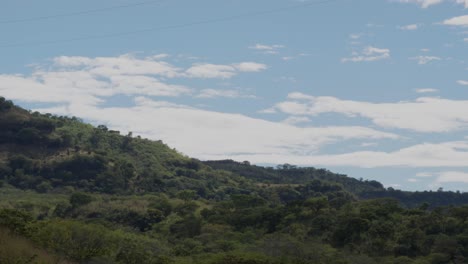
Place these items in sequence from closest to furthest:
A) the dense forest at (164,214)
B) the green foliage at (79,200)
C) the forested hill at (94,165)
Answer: the dense forest at (164,214), the green foliage at (79,200), the forested hill at (94,165)

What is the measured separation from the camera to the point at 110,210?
333 feet

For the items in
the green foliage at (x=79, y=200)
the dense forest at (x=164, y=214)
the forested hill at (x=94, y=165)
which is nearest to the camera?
the dense forest at (x=164, y=214)

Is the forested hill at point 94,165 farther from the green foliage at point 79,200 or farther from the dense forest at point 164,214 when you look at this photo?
the green foliage at point 79,200

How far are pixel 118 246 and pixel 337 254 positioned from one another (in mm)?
19218

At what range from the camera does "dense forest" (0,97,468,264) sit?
46.0 m

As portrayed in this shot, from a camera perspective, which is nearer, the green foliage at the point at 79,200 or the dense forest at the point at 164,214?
the dense forest at the point at 164,214

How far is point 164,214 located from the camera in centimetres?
10038

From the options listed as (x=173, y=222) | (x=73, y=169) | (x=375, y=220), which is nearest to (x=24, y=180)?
(x=73, y=169)

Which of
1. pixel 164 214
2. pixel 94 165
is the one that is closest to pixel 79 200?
pixel 164 214

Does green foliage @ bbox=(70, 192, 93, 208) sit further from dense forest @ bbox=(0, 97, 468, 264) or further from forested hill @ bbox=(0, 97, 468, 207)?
forested hill @ bbox=(0, 97, 468, 207)

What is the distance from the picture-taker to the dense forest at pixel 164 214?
45969 millimetres

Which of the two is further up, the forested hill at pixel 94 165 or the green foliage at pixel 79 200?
the forested hill at pixel 94 165

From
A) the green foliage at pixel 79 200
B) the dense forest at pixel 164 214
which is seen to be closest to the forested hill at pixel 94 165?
the dense forest at pixel 164 214

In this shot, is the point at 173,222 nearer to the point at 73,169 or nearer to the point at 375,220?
the point at 375,220
